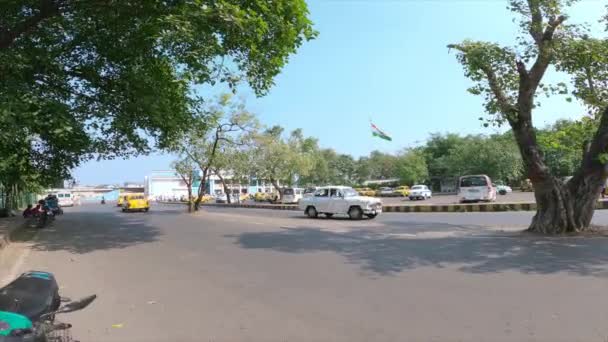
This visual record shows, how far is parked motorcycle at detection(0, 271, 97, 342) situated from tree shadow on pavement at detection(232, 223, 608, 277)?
6.09 m

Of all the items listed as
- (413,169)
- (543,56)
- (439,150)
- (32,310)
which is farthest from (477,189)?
(439,150)

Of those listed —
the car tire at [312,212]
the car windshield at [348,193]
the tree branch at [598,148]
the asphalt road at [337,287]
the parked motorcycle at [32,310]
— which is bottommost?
the asphalt road at [337,287]

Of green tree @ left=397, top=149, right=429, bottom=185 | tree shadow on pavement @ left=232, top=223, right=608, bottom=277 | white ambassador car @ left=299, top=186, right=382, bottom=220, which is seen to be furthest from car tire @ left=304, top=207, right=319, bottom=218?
green tree @ left=397, top=149, right=429, bottom=185

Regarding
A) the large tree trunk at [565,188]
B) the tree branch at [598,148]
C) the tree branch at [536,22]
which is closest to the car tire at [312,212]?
the large tree trunk at [565,188]

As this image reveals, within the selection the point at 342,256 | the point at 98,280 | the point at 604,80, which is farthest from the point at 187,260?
the point at 604,80

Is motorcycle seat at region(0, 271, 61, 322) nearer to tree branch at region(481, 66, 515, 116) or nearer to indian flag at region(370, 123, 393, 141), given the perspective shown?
tree branch at region(481, 66, 515, 116)

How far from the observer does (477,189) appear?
33.2 metres

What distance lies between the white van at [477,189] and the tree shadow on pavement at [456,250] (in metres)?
19.1

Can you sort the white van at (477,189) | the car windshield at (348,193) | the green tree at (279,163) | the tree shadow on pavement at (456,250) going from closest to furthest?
1. the tree shadow on pavement at (456,250)
2. the car windshield at (348,193)
3. the white van at (477,189)
4. the green tree at (279,163)

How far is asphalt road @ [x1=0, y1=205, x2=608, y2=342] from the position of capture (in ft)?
17.6

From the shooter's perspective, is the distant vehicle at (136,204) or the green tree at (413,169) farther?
the green tree at (413,169)

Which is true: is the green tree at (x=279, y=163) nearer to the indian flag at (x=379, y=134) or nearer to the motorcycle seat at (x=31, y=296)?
the indian flag at (x=379, y=134)

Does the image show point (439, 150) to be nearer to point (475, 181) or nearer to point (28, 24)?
point (475, 181)

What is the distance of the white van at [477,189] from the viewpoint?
1298 inches
